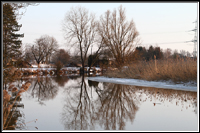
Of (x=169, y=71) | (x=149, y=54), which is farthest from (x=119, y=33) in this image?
(x=149, y=54)

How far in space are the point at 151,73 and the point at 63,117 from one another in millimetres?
10732

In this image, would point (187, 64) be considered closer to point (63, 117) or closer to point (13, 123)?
point (63, 117)

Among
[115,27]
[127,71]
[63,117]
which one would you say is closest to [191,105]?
[63,117]

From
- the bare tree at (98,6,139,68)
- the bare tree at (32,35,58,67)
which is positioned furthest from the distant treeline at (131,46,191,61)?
the bare tree at (32,35,58,67)

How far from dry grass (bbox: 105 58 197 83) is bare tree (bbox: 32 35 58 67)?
49133 millimetres

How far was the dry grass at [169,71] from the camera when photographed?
472 inches

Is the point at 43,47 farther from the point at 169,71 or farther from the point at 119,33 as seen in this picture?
the point at 169,71

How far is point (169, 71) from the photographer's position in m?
13.5

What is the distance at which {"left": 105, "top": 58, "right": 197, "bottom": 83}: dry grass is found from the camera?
39.3 feet

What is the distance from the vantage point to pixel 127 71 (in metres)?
19.5

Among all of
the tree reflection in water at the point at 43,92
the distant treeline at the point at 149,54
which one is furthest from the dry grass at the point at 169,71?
the tree reflection in water at the point at 43,92

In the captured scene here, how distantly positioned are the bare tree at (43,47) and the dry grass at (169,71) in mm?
49133

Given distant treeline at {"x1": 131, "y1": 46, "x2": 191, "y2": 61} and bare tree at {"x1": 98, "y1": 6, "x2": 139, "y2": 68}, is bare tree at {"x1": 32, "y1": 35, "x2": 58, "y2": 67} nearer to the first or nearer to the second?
distant treeline at {"x1": 131, "y1": 46, "x2": 191, "y2": 61}

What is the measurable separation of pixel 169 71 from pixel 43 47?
5548cm
